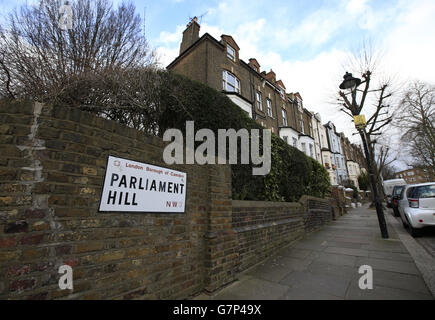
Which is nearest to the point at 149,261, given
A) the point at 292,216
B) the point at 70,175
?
the point at 70,175

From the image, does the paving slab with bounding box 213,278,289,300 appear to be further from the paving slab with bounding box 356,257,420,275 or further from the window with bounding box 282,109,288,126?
the window with bounding box 282,109,288,126

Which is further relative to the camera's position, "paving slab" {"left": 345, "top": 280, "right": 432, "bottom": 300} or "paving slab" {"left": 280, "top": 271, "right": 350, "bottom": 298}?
"paving slab" {"left": 280, "top": 271, "right": 350, "bottom": 298}

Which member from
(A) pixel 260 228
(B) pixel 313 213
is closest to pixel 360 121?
(B) pixel 313 213

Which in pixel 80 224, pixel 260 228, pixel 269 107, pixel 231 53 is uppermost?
pixel 231 53

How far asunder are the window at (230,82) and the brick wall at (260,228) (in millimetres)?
10713

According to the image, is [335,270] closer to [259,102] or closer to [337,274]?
[337,274]

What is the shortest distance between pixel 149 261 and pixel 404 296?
3489mm

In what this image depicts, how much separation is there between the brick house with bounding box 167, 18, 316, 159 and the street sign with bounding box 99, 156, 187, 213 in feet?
35.4

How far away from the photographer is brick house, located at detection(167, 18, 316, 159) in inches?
527

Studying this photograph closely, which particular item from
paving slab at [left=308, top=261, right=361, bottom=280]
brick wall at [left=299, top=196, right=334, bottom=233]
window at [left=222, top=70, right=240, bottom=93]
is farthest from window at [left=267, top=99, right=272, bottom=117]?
paving slab at [left=308, top=261, right=361, bottom=280]

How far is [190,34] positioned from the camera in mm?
14977

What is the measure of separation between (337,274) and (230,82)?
1376cm
